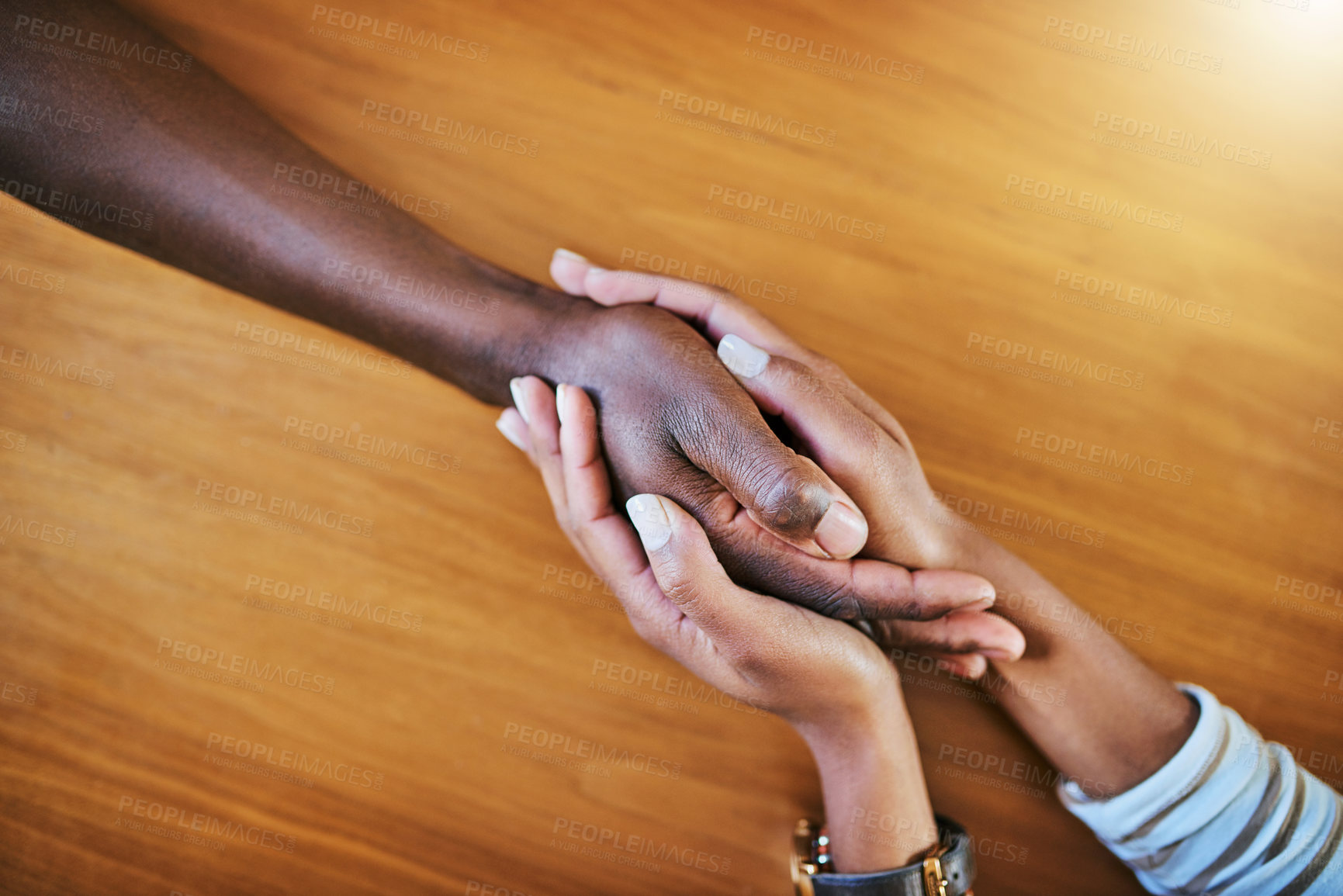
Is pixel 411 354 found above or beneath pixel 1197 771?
above

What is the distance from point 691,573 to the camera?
2.54 feet

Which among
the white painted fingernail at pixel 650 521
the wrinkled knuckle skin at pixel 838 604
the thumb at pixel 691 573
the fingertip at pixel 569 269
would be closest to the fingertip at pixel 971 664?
the wrinkled knuckle skin at pixel 838 604

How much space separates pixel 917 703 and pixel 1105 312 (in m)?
0.64

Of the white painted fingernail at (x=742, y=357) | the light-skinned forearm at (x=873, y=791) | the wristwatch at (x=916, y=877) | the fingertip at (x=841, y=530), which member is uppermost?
the white painted fingernail at (x=742, y=357)

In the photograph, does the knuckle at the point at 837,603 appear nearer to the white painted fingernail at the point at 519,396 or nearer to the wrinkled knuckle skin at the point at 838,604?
the wrinkled knuckle skin at the point at 838,604

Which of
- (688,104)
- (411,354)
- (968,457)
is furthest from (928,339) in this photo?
(411,354)

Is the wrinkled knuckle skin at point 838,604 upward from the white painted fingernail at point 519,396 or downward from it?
downward

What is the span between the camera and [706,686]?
3.31 ft

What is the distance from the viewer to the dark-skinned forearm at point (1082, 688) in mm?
945

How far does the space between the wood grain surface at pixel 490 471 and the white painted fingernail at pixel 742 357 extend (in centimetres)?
18

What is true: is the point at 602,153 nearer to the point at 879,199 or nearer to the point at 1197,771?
the point at 879,199

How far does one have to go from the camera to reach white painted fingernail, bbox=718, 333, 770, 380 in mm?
853

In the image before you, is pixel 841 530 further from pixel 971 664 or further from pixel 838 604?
pixel 971 664

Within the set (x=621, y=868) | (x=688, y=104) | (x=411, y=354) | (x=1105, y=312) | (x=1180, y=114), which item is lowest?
(x=621, y=868)
